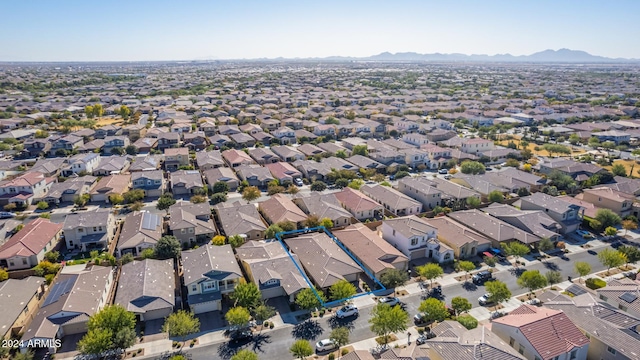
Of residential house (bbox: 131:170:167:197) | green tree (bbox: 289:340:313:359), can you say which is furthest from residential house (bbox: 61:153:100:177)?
green tree (bbox: 289:340:313:359)

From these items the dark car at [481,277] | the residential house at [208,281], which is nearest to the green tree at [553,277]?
the dark car at [481,277]

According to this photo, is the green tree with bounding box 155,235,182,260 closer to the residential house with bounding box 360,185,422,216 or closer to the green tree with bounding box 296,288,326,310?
the green tree with bounding box 296,288,326,310

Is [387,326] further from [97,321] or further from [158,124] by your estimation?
[158,124]

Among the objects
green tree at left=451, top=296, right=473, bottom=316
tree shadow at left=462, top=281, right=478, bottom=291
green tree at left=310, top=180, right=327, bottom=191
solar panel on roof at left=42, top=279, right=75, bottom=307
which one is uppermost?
→ solar panel on roof at left=42, top=279, right=75, bottom=307

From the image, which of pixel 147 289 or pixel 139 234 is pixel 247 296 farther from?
pixel 139 234

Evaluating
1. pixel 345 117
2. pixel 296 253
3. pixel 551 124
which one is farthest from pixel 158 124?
pixel 551 124

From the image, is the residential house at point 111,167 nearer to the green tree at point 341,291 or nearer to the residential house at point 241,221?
the residential house at point 241,221
